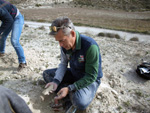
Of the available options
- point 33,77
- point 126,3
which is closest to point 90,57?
point 33,77

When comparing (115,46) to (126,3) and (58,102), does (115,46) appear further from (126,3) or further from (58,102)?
(126,3)

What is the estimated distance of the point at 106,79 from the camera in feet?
10.9

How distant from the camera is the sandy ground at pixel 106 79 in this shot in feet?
8.11

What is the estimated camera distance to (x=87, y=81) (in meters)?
2.09

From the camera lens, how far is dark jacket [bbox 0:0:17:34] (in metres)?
2.86

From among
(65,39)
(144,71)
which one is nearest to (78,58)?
(65,39)

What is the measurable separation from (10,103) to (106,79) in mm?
2528

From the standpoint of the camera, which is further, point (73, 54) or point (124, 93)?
point (124, 93)

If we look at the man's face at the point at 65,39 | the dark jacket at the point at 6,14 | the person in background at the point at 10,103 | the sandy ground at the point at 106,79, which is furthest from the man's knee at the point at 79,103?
the dark jacket at the point at 6,14

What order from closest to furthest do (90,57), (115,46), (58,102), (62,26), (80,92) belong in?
1. (62,26)
2. (90,57)
3. (80,92)
4. (58,102)
5. (115,46)

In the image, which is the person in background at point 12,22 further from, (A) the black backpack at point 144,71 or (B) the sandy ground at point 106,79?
(A) the black backpack at point 144,71

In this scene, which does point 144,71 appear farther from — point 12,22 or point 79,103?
point 12,22

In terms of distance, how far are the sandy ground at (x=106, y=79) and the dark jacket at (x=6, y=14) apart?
120cm

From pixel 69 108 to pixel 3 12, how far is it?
2385mm
